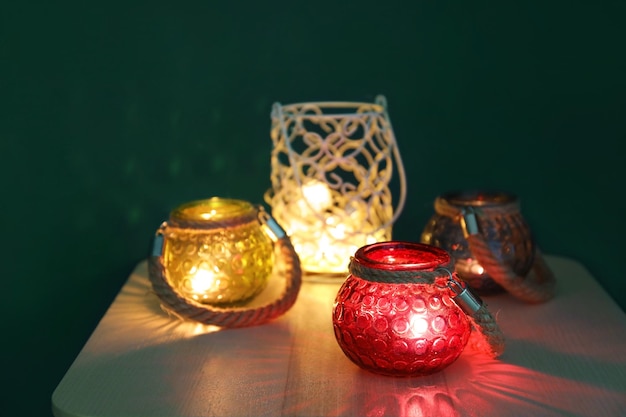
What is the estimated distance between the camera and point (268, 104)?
3.43ft

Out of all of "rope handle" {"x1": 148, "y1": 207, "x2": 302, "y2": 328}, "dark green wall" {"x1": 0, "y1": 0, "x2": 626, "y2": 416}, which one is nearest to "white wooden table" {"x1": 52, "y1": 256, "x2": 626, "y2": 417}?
"rope handle" {"x1": 148, "y1": 207, "x2": 302, "y2": 328}

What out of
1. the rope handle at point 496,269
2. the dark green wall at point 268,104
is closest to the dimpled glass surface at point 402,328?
the rope handle at point 496,269

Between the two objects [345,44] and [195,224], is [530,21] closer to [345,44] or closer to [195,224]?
[345,44]

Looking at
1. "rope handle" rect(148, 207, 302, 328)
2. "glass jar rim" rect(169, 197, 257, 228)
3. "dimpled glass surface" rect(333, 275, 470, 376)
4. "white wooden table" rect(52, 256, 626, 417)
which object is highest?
"glass jar rim" rect(169, 197, 257, 228)

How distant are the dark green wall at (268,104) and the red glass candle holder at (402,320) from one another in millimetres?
415

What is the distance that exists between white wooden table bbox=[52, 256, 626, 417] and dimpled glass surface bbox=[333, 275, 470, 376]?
0.07ft

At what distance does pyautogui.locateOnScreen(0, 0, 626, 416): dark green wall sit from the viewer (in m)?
1.01

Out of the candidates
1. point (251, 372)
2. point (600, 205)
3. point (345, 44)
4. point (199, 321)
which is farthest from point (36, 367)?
point (600, 205)

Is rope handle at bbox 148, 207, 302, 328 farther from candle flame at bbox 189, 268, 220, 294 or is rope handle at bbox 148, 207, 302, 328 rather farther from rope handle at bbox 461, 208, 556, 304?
rope handle at bbox 461, 208, 556, 304

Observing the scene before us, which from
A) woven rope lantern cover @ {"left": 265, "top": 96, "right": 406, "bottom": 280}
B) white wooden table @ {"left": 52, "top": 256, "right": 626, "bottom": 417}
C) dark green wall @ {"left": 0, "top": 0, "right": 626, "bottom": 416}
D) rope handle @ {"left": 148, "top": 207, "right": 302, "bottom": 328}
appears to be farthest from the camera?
dark green wall @ {"left": 0, "top": 0, "right": 626, "bottom": 416}

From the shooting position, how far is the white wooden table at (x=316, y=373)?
2.01 feet

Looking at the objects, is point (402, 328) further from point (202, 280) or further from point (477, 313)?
point (202, 280)

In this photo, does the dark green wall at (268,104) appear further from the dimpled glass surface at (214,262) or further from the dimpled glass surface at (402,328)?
the dimpled glass surface at (402,328)

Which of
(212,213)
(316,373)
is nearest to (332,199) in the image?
(212,213)
